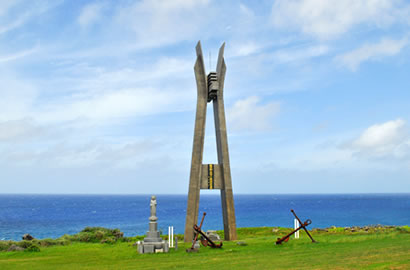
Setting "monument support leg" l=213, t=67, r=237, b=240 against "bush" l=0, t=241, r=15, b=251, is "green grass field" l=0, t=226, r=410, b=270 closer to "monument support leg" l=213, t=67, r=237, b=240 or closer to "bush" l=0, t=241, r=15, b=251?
"bush" l=0, t=241, r=15, b=251

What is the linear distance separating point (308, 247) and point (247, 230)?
14705 mm

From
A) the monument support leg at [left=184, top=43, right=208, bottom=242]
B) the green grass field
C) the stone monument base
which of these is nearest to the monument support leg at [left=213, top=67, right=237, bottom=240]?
the monument support leg at [left=184, top=43, right=208, bottom=242]

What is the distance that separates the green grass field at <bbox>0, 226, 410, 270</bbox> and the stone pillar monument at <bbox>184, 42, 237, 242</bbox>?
133 inches

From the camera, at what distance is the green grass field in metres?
11.3

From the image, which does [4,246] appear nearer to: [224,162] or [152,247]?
[152,247]

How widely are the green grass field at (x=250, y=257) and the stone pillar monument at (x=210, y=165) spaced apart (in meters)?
3.37

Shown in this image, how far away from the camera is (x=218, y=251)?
15469 millimetres

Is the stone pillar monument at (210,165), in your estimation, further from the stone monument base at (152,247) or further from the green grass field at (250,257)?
the stone monument base at (152,247)

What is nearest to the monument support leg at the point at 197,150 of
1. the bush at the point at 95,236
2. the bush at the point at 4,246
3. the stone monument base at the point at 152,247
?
the stone monument base at the point at 152,247

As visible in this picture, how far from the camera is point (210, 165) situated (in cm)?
2109

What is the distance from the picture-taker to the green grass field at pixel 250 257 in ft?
36.9

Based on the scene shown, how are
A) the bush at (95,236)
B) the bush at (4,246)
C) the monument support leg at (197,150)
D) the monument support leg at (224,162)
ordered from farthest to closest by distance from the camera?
the bush at (95,236)
the monument support leg at (224,162)
the monument support leg at (197,150)
the bush at (4,246)

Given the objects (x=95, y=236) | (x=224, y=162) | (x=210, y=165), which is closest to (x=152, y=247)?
(x=210, y=165)

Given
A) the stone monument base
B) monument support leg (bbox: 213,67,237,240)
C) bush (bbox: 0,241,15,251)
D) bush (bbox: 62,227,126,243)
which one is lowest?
bush (bbox: 62,227,126,243)
